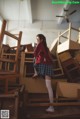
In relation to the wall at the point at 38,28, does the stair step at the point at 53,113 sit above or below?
below

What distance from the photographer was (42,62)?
2578 millimetres

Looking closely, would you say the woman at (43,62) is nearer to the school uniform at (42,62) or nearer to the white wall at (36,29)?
the school uniform at (42,62)

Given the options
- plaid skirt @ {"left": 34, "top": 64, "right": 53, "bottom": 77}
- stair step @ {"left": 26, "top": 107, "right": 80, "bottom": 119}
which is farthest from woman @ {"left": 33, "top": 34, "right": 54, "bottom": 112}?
stair step @ {"left": 26, "top": 107, "right": 80, "bottom": 119}

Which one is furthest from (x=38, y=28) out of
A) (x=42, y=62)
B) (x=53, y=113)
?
(x=53, y=113)

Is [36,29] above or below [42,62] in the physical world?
above

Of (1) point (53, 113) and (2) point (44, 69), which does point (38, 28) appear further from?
(1) point (53, 113)

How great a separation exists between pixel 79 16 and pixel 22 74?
5.05 meters

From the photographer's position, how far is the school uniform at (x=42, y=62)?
2.55 meters

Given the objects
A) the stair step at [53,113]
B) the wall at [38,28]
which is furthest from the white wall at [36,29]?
the stair step at [53,113]

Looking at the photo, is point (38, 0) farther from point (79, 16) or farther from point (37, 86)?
point (37, 86)

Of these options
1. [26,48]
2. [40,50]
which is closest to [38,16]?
[26,48]

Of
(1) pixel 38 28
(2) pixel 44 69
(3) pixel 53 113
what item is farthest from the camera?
(1) pixel 38 28

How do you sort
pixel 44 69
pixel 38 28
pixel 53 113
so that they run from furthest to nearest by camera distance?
pixel 38 28 → pixel 44 69 → pixel 53 113

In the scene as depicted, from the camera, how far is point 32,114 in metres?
2.28
